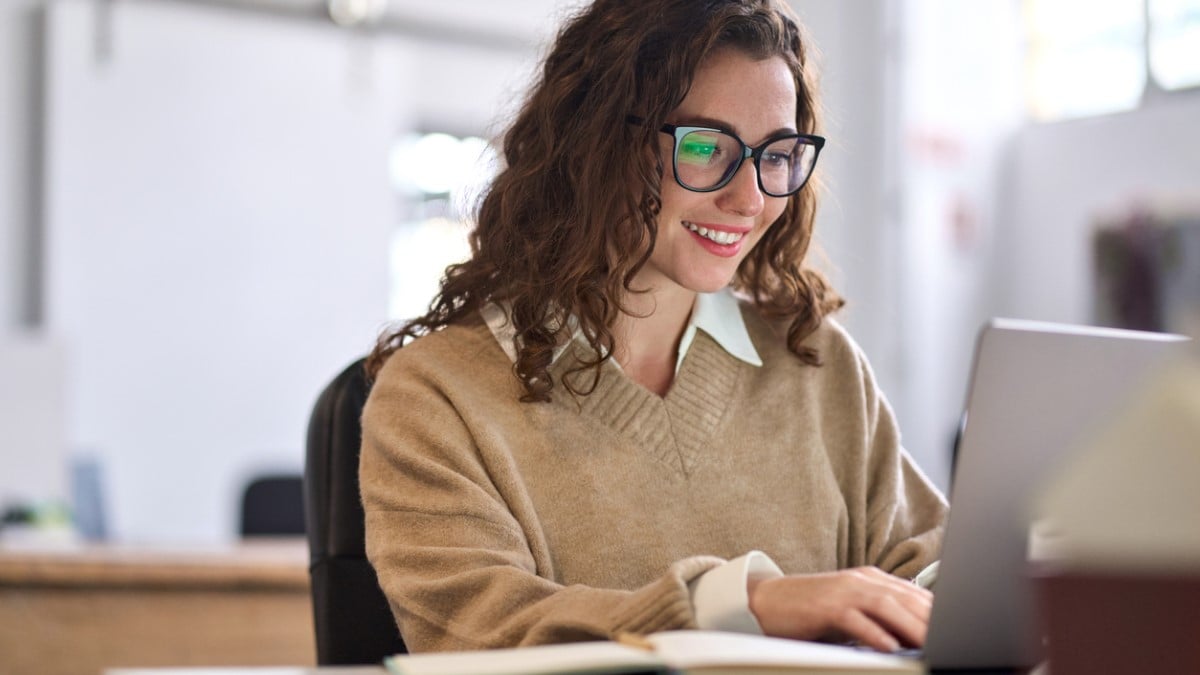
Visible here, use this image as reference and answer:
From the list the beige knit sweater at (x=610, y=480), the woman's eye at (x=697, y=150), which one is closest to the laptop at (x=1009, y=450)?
the beige knit sweater at (x=610, y=480)

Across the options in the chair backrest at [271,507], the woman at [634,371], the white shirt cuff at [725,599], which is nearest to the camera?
the white shirt cuff at [725,599]

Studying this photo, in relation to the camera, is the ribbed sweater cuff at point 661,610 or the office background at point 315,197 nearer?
the ribbed sweater cuff at point 661,610

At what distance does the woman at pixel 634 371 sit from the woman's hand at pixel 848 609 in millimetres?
315

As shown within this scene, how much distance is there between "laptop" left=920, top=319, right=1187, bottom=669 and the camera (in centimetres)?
94

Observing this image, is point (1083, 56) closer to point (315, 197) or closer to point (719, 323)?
point (315, 197)

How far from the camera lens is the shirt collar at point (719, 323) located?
158 centimetres

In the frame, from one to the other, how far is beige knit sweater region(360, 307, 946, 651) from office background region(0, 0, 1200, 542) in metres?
2.35

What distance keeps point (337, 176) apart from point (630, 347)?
3.65m

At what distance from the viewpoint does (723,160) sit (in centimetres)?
146

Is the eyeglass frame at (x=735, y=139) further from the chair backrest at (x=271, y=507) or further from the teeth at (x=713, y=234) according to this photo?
the chair backrest at (x=271, y=507)

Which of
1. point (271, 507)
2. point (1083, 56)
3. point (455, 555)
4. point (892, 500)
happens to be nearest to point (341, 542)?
point (455, 555)

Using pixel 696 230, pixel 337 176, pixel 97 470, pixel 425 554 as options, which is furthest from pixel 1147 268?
pixel 425 554

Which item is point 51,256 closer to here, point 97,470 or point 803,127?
point 97,470

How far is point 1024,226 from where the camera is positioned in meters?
5.73
